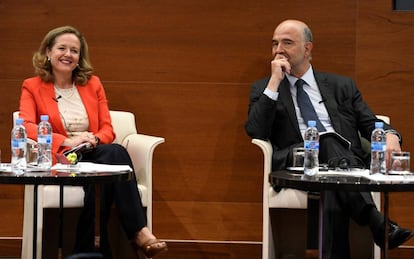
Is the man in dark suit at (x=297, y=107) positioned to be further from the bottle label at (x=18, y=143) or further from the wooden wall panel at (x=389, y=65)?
the bottle label at (x=18, y=143)

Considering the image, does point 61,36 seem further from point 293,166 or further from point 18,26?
point 293,166

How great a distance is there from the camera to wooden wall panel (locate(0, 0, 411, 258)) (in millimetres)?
4969

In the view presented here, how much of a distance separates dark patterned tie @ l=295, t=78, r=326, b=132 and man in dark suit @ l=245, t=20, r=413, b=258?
0.08ft

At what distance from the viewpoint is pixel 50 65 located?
180 inches

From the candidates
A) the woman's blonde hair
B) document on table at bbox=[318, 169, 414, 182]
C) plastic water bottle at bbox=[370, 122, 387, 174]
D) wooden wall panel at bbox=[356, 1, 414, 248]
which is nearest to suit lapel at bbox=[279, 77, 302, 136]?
wooden wall panel at bbox=[356, 1, 414, 248]

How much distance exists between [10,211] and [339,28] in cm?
236

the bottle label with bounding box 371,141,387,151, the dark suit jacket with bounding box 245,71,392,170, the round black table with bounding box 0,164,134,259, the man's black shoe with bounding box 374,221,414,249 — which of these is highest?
the dark suit jacket with bounding box 245,71,392,170

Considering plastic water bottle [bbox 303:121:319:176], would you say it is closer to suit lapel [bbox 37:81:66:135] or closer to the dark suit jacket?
the dark suit jacket

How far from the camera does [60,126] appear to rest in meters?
4.43

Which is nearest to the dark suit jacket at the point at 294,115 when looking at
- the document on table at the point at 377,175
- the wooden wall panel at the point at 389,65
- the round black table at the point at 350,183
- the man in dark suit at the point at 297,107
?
the man in dark suit at the point at 297,107

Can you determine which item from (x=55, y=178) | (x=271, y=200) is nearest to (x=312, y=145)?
(x=271, y=200)

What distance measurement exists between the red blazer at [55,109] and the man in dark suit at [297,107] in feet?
2.74

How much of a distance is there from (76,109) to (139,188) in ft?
2.13

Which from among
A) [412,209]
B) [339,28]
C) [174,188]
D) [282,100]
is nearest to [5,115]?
Answer: [174,188]
